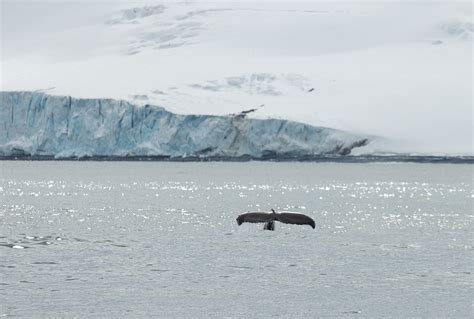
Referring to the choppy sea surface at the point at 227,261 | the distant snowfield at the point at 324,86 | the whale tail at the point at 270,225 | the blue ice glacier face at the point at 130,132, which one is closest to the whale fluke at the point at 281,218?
the choppy sea surface at the point at 227,261

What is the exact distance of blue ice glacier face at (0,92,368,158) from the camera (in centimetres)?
11944

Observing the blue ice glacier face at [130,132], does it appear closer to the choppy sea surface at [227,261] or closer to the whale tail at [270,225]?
the choppy sea surface at [227,261]

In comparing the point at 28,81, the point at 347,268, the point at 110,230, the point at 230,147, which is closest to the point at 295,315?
the point at 347,268

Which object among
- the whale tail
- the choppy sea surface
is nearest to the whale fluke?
the choppy sea surface

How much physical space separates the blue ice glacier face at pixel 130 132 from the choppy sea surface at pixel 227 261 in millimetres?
54747

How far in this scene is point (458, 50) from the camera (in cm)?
19125

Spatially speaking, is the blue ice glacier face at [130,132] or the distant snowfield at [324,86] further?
the distant snowfield at [324,86]

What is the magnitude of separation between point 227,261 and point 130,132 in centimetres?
8709

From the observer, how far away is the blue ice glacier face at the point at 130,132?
392ft

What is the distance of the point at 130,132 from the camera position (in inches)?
4724

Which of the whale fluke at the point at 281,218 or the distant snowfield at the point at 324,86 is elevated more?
the distant snowfield at the point at 324,86

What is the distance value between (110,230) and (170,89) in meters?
Answer: 116

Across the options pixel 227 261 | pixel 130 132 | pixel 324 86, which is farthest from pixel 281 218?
pixel 324 86

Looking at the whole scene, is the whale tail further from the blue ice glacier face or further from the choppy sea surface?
the blue ice glacier face
